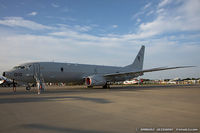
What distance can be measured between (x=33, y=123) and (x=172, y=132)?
3432 millimetres

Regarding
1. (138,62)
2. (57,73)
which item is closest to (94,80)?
(57,73)

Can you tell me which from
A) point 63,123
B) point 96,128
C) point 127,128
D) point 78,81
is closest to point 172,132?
point 127,128

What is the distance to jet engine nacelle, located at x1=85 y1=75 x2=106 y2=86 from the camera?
19094 mm

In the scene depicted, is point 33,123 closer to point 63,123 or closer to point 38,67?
point 63,123

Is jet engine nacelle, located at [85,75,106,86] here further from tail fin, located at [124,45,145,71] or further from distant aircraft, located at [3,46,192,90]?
tail fin, located at [124,45,145,71]

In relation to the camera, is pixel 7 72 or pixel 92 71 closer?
pixel 7 72

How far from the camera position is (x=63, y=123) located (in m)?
3.98

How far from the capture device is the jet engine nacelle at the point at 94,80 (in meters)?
19.1

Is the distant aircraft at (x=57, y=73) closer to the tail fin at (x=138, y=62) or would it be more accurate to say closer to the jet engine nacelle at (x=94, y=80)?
the jet engine nacelle at (x=94, y=80)

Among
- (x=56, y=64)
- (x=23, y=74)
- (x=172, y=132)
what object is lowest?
(x=172, y=132)

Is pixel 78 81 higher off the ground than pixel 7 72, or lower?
lower

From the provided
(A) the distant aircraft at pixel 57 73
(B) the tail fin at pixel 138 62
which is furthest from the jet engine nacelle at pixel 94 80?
(B) the tail fin at pixel 138 62

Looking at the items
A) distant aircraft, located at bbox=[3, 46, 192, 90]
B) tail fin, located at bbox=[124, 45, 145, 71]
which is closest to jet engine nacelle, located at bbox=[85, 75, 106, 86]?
distant aircraft, located at bbox=[3, 46, 192, 90]

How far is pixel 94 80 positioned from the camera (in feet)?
63.2
